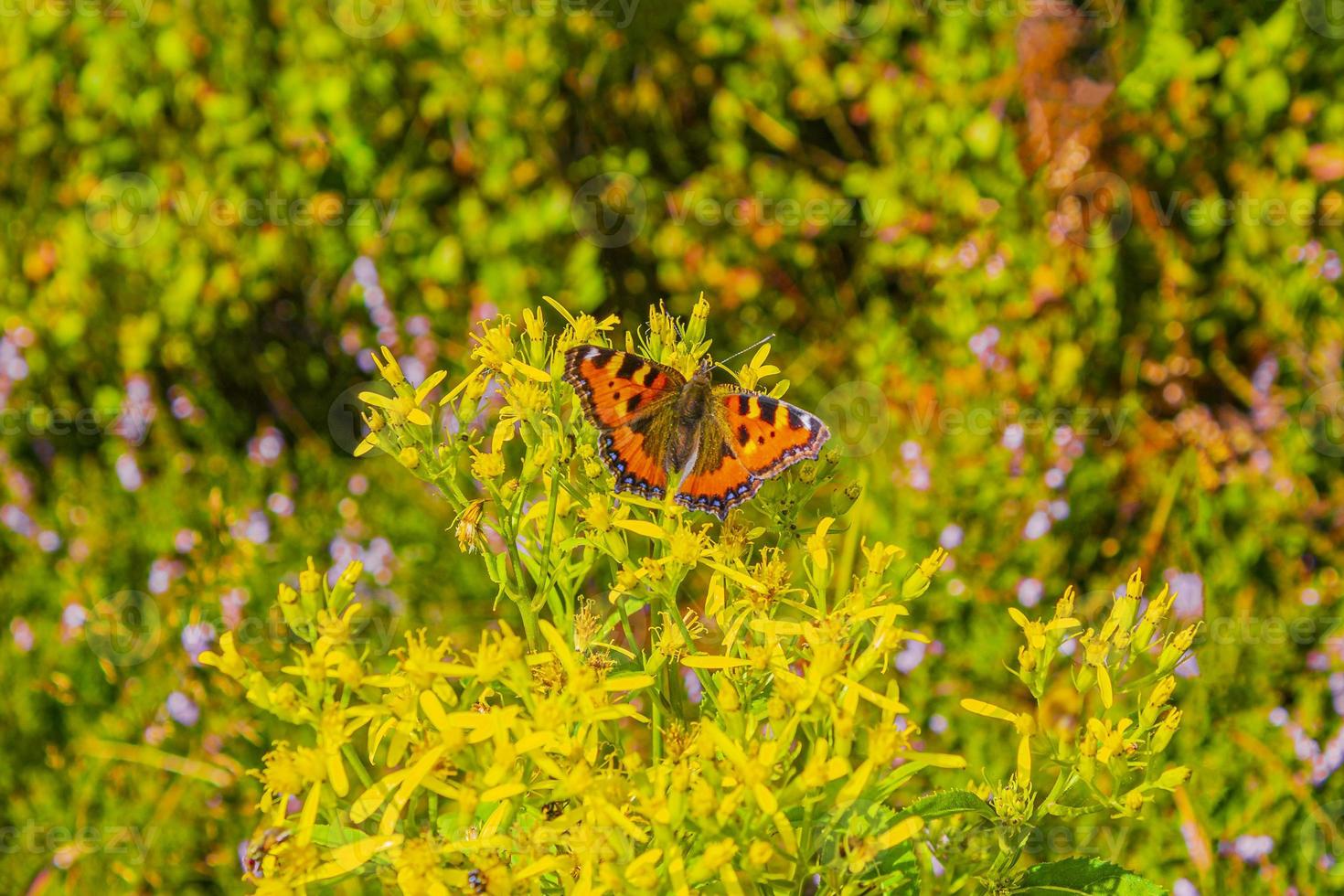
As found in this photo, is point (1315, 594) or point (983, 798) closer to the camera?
point (983, 798)

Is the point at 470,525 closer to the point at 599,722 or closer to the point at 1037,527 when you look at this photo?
the point at 599,722

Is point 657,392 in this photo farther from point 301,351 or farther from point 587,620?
point 301,351

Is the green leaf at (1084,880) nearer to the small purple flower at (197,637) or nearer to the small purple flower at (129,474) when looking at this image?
the small purple flower at (197,637)

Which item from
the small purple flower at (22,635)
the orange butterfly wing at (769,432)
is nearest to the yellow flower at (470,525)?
the orange butterfly wing at (769,432)

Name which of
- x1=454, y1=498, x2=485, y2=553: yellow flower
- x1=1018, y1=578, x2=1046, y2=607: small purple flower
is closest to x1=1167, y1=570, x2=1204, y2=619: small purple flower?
x1=1018, y1=578, x2=1046, y2=607: small purple flower

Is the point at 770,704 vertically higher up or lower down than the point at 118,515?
higher up

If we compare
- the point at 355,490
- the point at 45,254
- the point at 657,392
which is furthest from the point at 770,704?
the point at 45,254
